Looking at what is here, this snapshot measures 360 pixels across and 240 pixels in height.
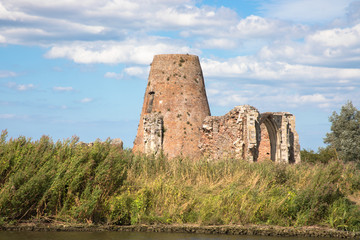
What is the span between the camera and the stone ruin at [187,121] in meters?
20.2

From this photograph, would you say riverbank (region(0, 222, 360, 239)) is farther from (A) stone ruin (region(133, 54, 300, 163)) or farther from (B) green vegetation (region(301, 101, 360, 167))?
(B) green vegetation (region(301, 101, 360, 167))

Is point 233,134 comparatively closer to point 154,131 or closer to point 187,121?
point 187,121

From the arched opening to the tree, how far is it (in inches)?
431

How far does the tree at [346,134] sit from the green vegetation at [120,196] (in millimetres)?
23943

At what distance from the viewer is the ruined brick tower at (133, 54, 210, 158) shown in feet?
66.1

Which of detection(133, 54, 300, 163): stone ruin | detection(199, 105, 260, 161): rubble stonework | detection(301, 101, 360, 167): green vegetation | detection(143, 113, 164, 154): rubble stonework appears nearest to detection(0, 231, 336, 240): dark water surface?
detection(133, 54, 300, 163): stone ruin

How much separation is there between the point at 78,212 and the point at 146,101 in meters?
11.6

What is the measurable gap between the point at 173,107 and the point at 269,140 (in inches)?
323

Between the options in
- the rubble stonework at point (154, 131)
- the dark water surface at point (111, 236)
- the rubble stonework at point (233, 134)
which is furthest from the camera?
the rubble stonework at point (233, 134)

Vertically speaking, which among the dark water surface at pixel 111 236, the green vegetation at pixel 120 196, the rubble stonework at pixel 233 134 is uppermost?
the rubble stonework at pixel 233 134

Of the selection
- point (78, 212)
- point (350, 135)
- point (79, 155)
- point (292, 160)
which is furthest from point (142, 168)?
point (350, 135)

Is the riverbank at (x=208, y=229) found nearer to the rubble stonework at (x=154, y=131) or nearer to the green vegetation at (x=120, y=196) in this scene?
the green vegetation at (x=120, y=196)

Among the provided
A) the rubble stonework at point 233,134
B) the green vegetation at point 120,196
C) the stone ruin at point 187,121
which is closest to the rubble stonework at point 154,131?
the stone ruin at point 187,121

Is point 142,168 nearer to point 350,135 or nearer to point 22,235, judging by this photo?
point 22,235
